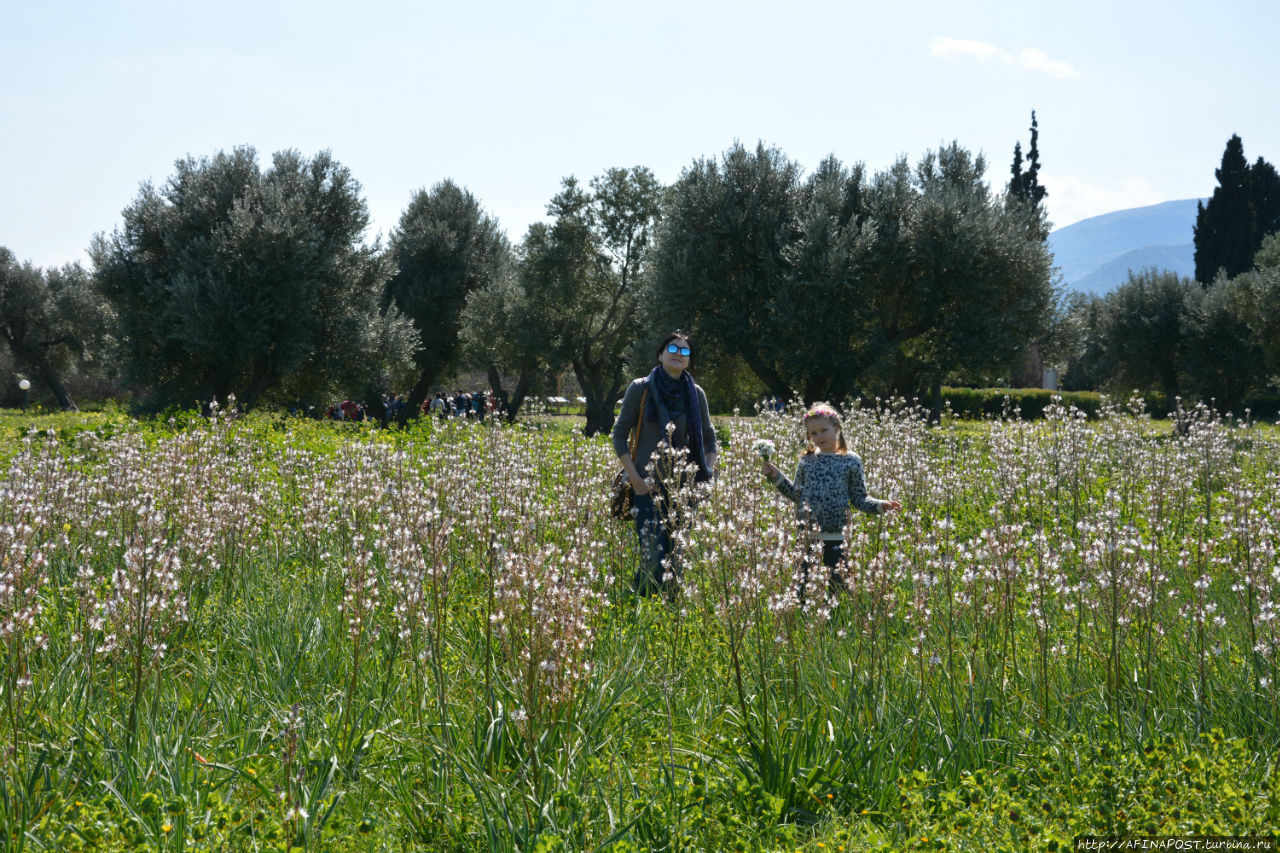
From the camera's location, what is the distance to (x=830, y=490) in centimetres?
632

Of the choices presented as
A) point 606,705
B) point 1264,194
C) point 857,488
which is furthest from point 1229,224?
point 606,705

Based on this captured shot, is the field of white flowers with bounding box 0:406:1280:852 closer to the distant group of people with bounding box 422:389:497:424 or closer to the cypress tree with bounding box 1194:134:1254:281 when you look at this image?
the distant group of people with bounding box 422:389:497:424

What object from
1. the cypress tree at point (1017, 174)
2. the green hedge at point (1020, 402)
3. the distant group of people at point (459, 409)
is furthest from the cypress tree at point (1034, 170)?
the distant group of people at point (459, 409)

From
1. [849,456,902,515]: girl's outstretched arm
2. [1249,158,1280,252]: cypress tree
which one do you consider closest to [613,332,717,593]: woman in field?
[849,456,902,515]: girl's outstretched arm

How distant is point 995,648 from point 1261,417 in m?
48.3

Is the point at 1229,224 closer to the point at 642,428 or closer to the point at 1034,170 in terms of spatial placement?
the point at 1034,170

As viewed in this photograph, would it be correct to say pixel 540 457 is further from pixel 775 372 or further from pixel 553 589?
pixel 775 372

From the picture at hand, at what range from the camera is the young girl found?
630 cm

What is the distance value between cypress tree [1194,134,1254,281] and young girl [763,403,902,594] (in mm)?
52353

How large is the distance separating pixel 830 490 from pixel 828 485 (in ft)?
0.13

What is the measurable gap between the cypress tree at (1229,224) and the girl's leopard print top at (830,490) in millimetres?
52366

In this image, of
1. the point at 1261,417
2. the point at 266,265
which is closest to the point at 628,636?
the point at 266,265

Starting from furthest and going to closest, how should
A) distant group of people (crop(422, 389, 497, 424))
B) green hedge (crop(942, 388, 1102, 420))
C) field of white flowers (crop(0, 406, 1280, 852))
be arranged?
1. green hedge (crop(942, 388, 1102, 420))
2. distant group of people (crop(422, 389, 497, 424))
3. field of white flowers (crop(0, 406, 1280, 852))

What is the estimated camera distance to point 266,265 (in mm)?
24469
